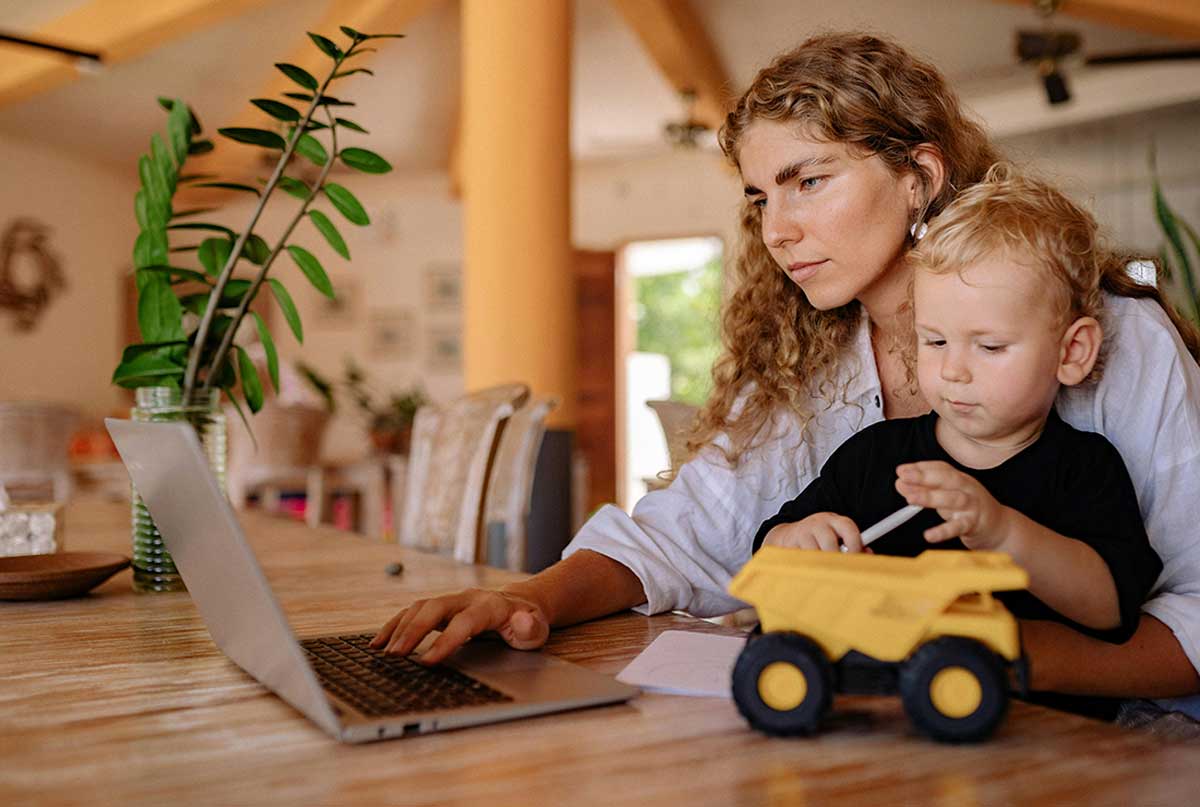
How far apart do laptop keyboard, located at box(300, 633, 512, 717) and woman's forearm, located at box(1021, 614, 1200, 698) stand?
455 mm

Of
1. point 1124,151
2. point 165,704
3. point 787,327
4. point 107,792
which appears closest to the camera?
point 107,792

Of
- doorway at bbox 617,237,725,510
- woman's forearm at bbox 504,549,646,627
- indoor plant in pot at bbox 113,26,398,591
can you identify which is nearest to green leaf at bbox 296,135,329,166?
indoor plant in pot at bbox 113,26,398,591

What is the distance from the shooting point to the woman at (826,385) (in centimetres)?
107

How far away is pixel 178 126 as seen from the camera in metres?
1.62

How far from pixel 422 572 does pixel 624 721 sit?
35.0 inches

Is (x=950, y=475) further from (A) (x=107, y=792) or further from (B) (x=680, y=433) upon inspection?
(B) (x=680, y=433)

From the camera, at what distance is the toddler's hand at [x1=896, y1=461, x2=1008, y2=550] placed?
782 millimetres

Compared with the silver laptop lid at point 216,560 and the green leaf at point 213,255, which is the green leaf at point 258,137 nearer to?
the green leaf at point 213,255

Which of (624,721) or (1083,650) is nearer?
(624,721)

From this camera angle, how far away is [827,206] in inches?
52.7

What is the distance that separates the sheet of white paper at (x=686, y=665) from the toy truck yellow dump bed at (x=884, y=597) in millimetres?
91

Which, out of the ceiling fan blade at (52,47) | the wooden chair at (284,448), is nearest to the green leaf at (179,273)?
the wooden chair at (284,448)

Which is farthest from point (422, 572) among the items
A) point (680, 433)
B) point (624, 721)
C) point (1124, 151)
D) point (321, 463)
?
point (1124, 151)

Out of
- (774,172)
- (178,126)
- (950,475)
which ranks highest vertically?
(178,126)
